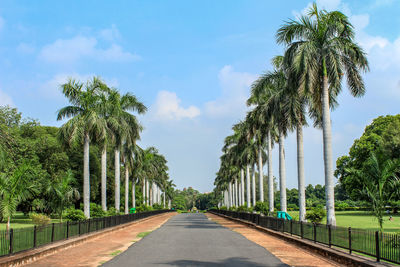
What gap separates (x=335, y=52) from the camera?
24.3 m

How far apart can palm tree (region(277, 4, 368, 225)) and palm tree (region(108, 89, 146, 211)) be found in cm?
2035

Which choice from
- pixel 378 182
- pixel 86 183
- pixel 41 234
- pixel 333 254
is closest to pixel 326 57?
pixel 378 182

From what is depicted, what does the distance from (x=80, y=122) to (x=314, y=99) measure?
1872 cm

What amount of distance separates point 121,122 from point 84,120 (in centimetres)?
751

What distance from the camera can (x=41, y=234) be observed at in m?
15.6

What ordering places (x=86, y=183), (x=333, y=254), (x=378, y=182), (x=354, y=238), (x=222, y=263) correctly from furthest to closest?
(x=86, y=183)
(x=378, y=182)
(x=333, y=254)
(x=354, y=238)
(x=222, y=263)

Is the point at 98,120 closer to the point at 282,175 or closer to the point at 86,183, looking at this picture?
the point at 86,183

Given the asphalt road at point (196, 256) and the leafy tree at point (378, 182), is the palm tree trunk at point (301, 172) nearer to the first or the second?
the leafy tree at point (378, 182)

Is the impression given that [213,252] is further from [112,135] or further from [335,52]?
[112,135]

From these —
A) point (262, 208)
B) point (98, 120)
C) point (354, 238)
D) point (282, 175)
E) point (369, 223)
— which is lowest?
point (369, 223)

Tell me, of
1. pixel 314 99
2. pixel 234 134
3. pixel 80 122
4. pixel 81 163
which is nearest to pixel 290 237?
pixel 314 99

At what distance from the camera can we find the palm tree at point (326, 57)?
77.3 feet

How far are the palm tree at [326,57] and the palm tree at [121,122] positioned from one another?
66.8 ft

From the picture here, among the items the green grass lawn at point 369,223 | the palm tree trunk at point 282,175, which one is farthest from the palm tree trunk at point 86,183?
the green grass lawn at point 369,223
